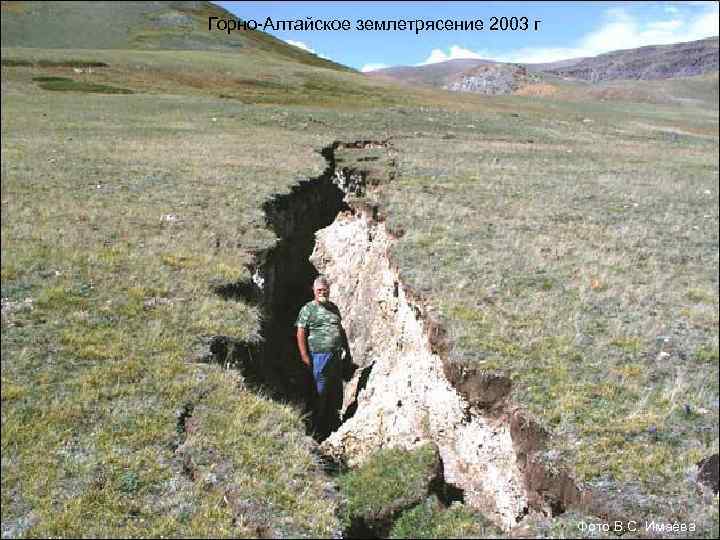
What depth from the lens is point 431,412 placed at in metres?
9.77

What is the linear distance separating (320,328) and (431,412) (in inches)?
107

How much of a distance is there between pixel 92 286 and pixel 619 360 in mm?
9675

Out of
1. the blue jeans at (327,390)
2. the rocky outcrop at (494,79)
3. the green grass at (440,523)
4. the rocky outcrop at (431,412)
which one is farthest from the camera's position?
the rocky outcrop at (494,79)

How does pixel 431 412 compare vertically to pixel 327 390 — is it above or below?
→ above

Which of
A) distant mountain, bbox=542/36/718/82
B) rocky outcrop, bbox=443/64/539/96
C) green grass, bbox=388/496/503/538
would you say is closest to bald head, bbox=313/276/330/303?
green grass, bbox=388/496/503/538

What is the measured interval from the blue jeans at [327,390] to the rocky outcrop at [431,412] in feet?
1.22

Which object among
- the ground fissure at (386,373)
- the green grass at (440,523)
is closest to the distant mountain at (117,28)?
the ground fissure at (386,373)

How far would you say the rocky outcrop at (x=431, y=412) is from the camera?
750 centimetres

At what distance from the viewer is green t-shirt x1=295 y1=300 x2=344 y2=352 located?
428 inches

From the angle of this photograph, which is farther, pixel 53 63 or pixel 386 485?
pixel 53 63

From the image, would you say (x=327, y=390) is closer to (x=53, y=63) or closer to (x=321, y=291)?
(x=321, y=291)

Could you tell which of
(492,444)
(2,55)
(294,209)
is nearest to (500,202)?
(294,209)

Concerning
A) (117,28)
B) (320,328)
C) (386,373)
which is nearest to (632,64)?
(386,373)

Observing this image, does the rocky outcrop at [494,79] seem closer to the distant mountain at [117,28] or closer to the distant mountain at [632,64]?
the distant mountain at [117,28]
